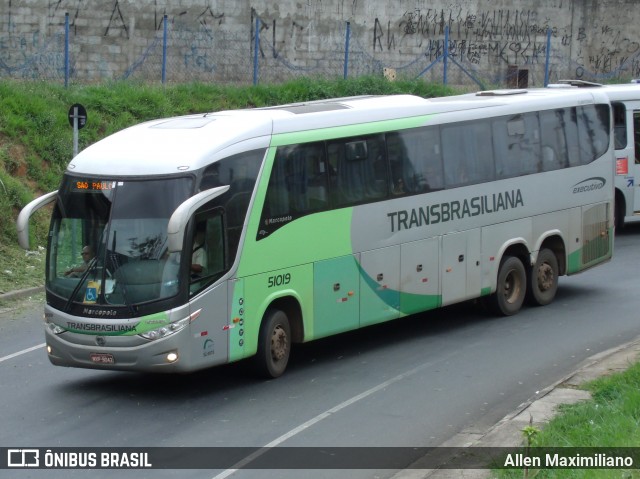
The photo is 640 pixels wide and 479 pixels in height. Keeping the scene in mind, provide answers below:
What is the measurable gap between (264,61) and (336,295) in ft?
58.2

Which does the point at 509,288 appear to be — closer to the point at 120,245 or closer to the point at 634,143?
the point at 120,245

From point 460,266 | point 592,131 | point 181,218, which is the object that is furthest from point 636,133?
point 181,218

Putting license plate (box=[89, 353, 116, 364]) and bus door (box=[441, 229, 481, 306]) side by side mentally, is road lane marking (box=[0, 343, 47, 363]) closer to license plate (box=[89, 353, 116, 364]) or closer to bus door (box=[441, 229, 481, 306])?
license plate (box=[89, 353, 116, 364])

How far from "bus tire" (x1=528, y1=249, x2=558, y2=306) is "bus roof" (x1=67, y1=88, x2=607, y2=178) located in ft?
12.4

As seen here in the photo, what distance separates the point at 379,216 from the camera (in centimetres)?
1366

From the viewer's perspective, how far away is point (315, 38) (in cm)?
3091

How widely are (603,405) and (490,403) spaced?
1.63 metres

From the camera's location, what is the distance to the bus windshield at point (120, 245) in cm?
1112

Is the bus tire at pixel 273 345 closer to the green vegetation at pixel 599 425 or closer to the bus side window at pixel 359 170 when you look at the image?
the bus side window at pixel 359 170

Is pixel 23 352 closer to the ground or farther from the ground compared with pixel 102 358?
closer to the ground

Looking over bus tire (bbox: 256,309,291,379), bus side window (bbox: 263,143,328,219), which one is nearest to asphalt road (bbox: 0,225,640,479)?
bus tire (bbox: 256,309,291,379)

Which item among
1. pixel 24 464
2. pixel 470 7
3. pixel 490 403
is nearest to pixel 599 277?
pixel 490 403

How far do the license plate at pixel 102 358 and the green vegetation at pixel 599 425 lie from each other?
449 cm

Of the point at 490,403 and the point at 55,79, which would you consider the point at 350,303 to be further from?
the point at 55,79
